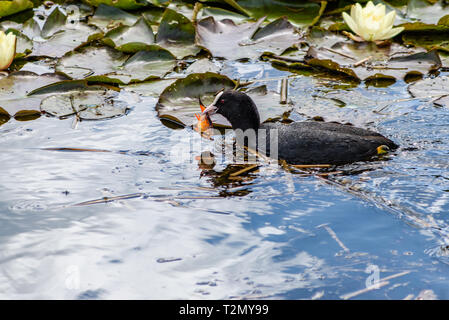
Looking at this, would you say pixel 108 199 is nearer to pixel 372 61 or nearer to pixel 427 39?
pixel 372 61

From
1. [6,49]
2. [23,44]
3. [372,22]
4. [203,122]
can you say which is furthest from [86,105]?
[372,22]

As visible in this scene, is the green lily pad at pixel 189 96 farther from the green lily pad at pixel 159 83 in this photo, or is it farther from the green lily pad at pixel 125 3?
the green lily pad at pixel 125 3

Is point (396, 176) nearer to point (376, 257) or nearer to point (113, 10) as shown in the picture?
point (376, 257)

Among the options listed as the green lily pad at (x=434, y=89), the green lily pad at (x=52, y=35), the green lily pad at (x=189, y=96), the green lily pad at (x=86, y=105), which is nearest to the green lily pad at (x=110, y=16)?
the green lily pad at (x=52, y=35)

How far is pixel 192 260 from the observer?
12.0ft

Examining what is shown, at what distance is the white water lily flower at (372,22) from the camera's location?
275 inches

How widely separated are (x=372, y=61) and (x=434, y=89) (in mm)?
945

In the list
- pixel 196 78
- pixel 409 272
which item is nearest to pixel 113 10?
pixel 196 78

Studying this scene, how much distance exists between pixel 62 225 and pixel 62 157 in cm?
121

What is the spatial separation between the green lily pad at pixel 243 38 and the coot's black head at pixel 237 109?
69.2 inches

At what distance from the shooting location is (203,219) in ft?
13.5

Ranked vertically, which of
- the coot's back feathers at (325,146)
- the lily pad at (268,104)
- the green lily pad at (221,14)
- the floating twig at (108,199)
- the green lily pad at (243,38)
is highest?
the green lily pad at (221,14)

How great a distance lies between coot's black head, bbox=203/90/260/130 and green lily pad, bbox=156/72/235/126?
1.19ft

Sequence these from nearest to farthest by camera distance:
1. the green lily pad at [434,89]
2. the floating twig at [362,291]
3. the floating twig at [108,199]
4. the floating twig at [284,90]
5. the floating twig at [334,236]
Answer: the floating twig at [362,291] → the floating twig at [334,236] → the floating twig at [108,199] → the green lily pad at [434,89] → the floating twig at [284,90]
